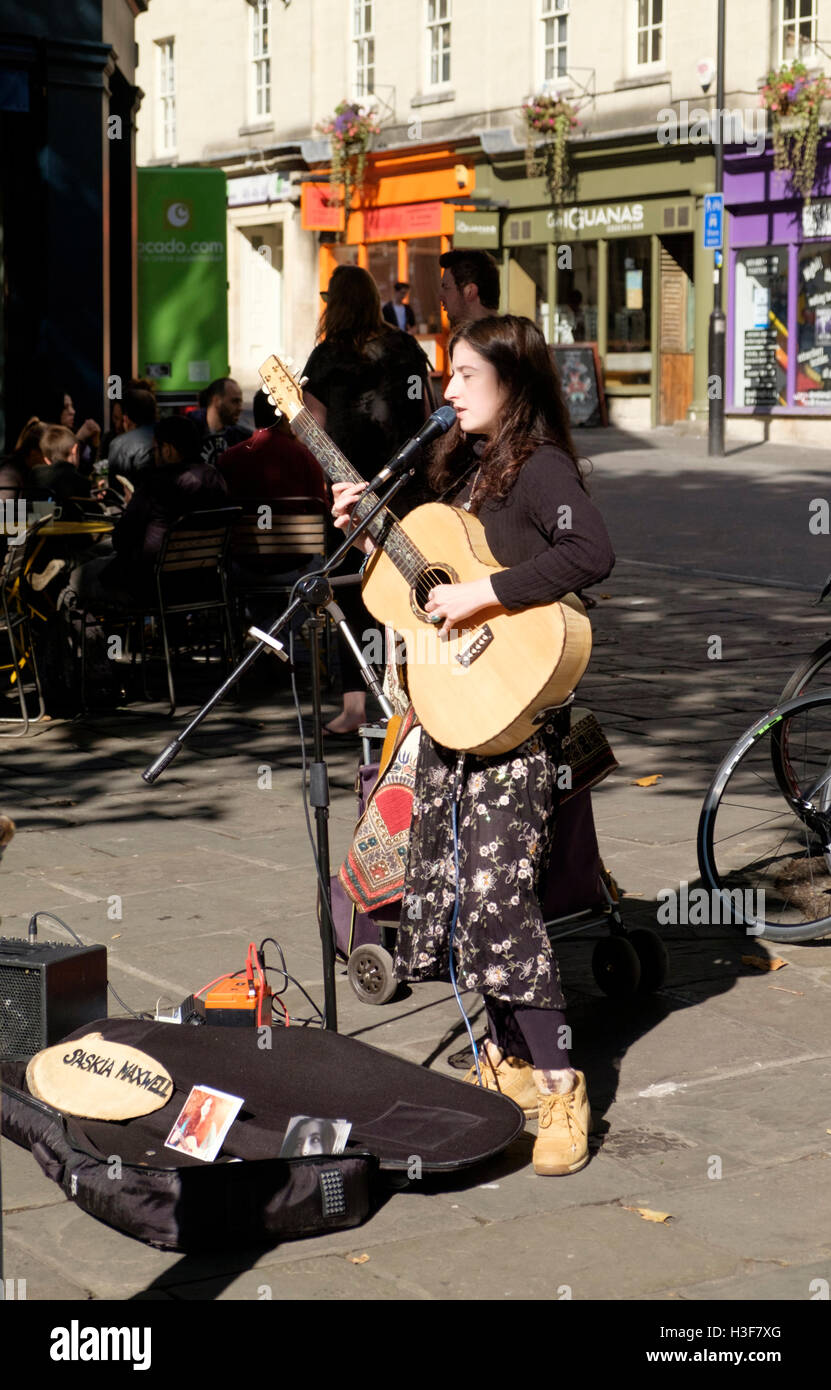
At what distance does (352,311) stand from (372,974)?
3678mm

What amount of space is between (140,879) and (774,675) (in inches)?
181

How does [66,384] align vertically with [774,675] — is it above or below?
above

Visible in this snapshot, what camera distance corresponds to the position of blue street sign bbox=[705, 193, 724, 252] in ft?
74.2

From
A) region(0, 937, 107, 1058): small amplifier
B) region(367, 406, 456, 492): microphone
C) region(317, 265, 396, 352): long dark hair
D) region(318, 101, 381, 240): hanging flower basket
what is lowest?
region(0, 937, 107, 1058): small amplifier

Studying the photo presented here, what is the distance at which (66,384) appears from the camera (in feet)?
41.5

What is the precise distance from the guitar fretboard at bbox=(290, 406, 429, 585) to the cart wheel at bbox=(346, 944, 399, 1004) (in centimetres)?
123

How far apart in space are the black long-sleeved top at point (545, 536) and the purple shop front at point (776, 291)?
21.5 m

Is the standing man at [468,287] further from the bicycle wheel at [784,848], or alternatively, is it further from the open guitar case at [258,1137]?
the open guitar case at [258,1137]

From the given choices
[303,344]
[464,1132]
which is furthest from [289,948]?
[303,344]

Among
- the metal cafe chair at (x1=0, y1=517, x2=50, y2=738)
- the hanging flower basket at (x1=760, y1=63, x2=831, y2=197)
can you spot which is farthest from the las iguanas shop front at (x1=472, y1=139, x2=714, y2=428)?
the metal cafe chair at (x1=0, y1=517, x2=50, y2=738)

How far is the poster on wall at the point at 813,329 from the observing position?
81.3ft

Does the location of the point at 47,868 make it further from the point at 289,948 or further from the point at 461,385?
the point at 461,385

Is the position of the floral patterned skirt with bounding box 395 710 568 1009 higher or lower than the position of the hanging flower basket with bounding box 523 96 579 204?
lower

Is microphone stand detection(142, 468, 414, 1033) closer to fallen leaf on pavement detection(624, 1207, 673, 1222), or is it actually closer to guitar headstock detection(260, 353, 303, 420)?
guitar headstock detection(260, 353, 303, 420)
